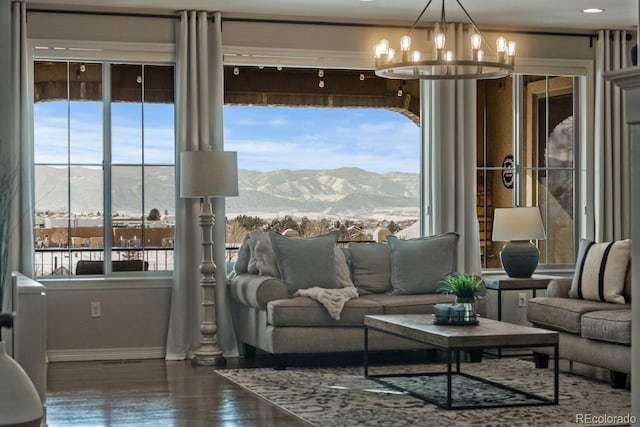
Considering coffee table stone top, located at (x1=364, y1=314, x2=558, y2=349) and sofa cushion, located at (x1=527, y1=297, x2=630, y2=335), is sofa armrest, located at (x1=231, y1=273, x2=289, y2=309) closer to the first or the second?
coffee table stone top, located at (x1=364, y1=314, x2=558, y2=349)

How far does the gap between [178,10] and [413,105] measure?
12.5ft

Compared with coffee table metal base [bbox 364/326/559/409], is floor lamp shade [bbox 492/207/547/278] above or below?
above

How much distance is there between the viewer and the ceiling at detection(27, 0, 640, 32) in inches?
294

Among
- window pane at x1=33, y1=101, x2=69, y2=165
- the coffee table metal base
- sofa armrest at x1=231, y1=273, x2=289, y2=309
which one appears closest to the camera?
the coffee table metal base

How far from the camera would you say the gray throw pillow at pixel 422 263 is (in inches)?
303

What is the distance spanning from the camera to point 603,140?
863 cm

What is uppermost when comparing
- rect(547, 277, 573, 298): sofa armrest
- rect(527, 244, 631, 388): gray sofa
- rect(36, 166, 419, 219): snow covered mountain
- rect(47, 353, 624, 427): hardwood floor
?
rect(36, 166, 419, 219): snow covered mountain

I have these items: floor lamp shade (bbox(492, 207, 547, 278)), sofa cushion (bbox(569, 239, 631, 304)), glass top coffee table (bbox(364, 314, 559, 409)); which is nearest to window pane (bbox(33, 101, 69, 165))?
glass top coffee table (bbox(364, 314, 559, 409))

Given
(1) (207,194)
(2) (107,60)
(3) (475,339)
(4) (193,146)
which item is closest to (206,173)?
(1) (207,194)

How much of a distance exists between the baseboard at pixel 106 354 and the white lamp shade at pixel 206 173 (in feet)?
4.35

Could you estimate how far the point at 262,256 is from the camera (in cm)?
755

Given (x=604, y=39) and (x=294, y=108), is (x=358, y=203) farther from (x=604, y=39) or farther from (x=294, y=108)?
(x=604, y=39)

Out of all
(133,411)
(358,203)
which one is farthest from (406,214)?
(133,411)

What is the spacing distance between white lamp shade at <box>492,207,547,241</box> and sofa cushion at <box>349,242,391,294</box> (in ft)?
3.21
